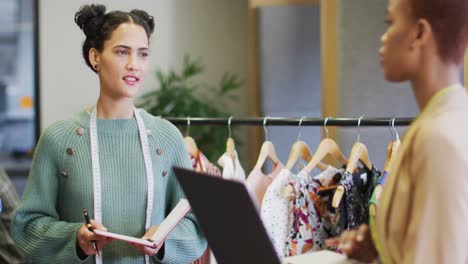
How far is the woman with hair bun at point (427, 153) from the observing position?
119cm

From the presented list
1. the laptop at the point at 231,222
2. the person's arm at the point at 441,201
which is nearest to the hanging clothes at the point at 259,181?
the laptop at the point at 231,222

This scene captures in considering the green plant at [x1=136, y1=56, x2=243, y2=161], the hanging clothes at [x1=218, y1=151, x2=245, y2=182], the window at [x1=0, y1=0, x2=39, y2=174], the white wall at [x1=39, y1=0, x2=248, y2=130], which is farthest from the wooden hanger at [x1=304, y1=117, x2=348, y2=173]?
the window at [x1=0, y1=0, x2=39, y2=174]

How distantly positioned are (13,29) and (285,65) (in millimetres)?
2557

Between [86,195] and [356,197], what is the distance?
97 cm

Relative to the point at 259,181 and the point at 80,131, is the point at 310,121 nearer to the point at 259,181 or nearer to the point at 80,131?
the point at 259,181

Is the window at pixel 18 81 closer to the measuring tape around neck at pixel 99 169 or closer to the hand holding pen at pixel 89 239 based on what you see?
the measuring tape around neck at pixel 99 169

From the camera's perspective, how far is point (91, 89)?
6270 mm

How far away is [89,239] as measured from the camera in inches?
83.0

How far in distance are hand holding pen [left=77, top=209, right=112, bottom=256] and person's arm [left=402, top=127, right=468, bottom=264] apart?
1083 mm

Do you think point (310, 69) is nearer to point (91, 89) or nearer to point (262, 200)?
point (91, 89)

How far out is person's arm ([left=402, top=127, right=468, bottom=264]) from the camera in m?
1.18

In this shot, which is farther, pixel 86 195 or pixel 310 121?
pixel 310 121

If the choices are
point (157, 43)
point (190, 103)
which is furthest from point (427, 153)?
point (157, 43)

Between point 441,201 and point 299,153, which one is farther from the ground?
point 441,201
